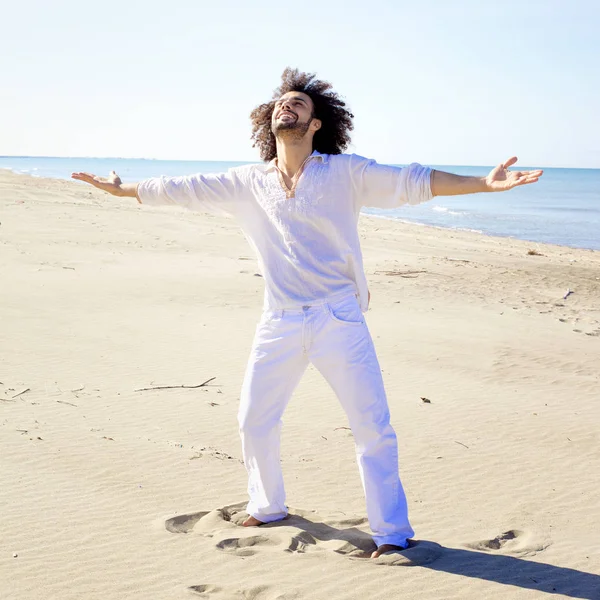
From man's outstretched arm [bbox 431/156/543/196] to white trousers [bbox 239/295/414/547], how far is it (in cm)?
76

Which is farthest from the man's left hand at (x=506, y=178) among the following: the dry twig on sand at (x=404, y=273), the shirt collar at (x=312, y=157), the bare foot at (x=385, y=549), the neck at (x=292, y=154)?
the dry twig on sand at (x=404, y=273)

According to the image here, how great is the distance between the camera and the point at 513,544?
4.70m

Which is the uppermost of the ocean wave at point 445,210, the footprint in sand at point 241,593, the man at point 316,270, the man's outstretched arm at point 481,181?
the ocean wave at point 445,210

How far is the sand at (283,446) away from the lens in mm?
4156

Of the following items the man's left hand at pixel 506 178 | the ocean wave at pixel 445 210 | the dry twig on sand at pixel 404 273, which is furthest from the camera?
the ocean wave at pixel 445 210

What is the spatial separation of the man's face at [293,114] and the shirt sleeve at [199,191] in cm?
40

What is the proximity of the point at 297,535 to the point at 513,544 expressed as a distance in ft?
4.14

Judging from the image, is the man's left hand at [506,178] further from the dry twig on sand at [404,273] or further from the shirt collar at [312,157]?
the dry twig on sand at [404,273]

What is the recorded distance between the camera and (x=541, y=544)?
4.68 metres

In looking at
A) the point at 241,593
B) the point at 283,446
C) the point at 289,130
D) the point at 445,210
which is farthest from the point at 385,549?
the point at 445,210

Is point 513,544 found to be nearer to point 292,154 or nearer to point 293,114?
point 292,154

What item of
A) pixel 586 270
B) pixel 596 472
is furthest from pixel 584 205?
pixel 596 472

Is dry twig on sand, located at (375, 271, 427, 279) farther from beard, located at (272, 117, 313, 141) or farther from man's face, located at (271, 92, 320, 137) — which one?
beard, located at (272, 117, 313, 141)

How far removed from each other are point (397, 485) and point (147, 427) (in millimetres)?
3145
